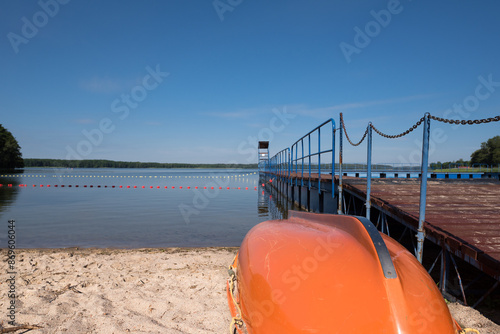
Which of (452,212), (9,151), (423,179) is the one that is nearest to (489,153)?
(452,212)

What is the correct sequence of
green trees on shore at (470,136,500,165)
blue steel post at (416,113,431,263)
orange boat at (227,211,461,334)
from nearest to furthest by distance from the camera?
1. orange boat at (227,211,461,334)
2. blue steel post at (416,113,431,263)
3. green trees on shore at (470,136,500,165)

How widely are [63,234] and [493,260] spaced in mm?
8295

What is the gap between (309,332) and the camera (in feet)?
5.03

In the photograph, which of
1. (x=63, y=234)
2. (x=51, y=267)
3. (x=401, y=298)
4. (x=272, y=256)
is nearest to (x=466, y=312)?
(x=401, y=298)

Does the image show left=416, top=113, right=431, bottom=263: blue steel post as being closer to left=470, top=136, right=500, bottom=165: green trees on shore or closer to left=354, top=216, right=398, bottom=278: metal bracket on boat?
left=354, top=216, right=398, bottom=278: metal bracket on boat

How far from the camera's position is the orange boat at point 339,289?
5.02ft

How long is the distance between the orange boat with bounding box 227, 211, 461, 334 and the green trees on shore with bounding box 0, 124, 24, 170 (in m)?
67.1

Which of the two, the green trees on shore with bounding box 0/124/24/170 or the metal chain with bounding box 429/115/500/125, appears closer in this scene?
the metal chain with bounding box 429/115/500/125

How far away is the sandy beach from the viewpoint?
2754 millimetres

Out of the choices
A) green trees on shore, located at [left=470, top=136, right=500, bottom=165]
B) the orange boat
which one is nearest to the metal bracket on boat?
the orange boat

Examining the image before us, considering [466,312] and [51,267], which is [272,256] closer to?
[466,312]

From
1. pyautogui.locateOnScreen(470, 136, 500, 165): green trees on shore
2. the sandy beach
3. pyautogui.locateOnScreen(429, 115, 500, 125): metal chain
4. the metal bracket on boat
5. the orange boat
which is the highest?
pyautogui.locateOnScreen(470, 136, 500, 165): green trees on shore

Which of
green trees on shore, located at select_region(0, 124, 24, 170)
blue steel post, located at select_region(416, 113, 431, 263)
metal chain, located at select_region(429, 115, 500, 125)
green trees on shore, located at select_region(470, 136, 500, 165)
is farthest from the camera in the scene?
green trees on shore, located at select_region(470, 136, 500, 165)

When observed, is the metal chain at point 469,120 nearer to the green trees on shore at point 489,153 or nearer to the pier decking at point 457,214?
the pier decking at point 457,214
